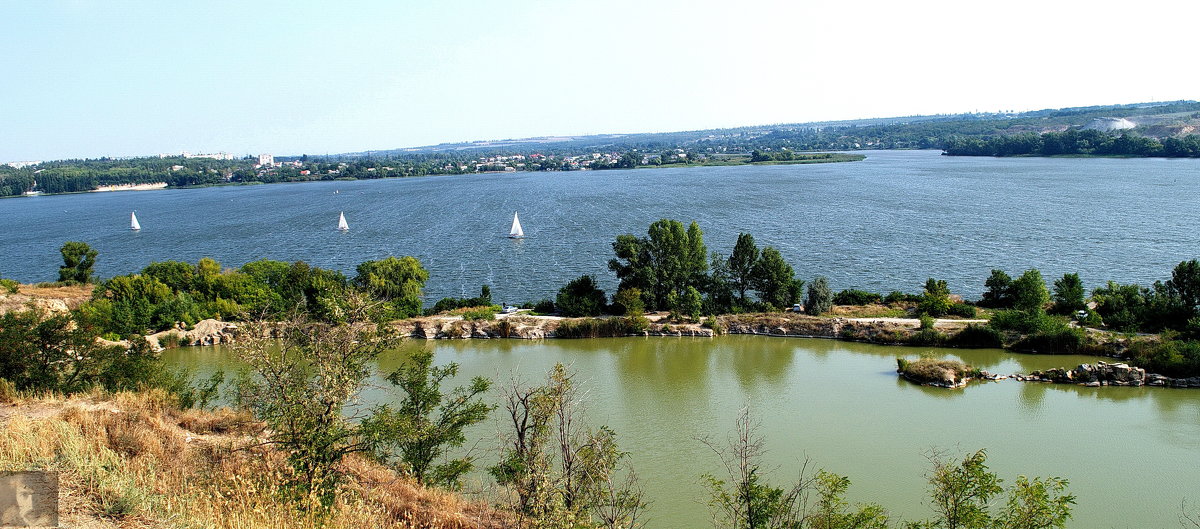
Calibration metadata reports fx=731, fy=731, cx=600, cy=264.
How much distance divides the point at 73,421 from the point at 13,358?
18.4 ft

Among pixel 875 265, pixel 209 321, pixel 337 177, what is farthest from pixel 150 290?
pixel 337 177

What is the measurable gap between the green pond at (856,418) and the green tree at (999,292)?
4.35 m

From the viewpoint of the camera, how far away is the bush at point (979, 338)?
2380cm

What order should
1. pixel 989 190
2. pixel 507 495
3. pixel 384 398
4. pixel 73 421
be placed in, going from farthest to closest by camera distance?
pixel 989 190 → pixel 384 398 → pixel 507 495 → pixel 73 421

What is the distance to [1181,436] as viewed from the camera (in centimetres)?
1653

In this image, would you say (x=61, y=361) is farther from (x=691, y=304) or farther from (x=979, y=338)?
(x=979, y=338)

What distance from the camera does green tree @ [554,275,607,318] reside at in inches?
1105

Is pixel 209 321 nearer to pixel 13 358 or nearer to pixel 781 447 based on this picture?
pixel 13 358

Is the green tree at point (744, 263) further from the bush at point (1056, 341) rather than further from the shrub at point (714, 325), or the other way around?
the bush at point (1056, 341)

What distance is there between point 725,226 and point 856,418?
3372 cm

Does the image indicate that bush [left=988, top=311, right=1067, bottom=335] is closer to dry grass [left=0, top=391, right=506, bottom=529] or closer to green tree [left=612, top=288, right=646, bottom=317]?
green tree [left=612, top=288, right=646, bottom=317]

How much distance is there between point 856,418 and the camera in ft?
58.4

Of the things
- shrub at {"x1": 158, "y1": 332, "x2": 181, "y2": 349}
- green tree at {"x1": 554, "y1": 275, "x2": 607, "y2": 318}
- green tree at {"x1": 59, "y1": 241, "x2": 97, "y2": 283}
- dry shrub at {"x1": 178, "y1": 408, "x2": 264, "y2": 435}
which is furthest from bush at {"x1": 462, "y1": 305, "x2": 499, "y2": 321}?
green tree at {"x1": 59, "y1": 241, "x2": 97, "y2": 283}

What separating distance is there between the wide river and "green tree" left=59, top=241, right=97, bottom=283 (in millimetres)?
5706
